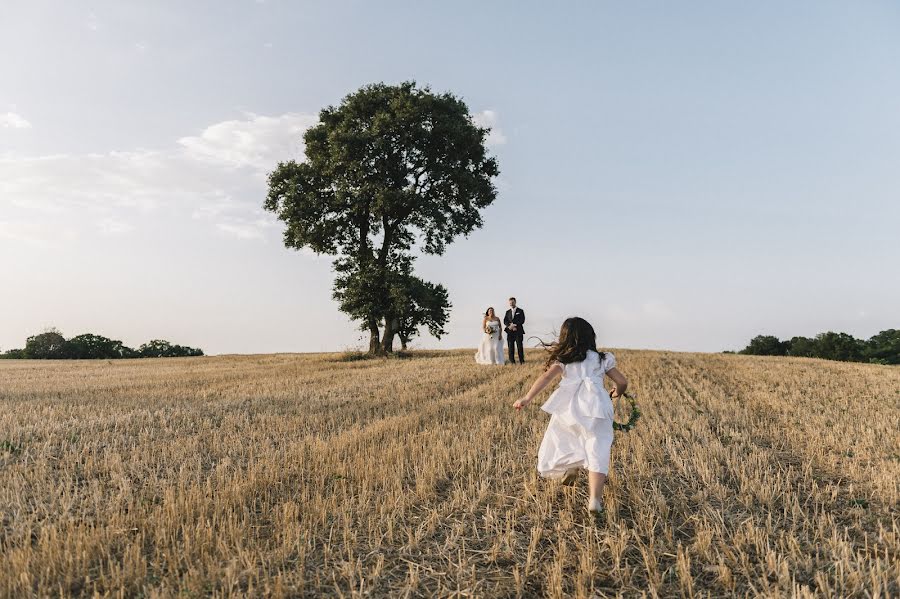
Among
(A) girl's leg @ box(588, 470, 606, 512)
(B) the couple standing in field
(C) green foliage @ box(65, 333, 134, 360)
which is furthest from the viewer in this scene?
(C) green foliage @ box(65, 333, 134, 360)

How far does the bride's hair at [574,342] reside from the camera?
6.76 m

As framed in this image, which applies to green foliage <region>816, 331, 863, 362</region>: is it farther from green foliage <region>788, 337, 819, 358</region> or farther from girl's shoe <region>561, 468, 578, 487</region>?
girl's shoe <region>561, 468, 578, 487</region>

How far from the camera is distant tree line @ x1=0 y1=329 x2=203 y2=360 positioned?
163 feet

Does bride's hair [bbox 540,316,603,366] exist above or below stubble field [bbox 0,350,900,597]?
above

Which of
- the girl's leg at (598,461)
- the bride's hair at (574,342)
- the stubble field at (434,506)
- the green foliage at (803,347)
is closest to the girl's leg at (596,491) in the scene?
the girl's leg at (598,461)

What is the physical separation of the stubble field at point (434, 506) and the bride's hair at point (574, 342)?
5.02 ft

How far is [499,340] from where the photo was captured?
2448 cm

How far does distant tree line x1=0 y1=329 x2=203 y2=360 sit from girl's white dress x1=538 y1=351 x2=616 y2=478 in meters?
48.8

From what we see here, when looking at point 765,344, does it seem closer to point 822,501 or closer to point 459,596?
point 822,501

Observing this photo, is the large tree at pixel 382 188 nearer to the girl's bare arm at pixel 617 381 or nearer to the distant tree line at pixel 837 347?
the girl's bare arm at pixel 617 381

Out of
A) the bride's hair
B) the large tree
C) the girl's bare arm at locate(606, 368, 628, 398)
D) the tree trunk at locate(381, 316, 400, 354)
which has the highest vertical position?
the large tree

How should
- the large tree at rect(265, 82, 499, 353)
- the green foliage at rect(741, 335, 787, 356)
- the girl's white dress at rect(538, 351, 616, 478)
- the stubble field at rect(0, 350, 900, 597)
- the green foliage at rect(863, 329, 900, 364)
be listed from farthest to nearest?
the green foliage at rect(741, 335, 787, 356), the green foliage at rect(863, 329, 900, 364), the large tree at rect(265, 82, 499, 353), the girl's white dress at rect(538, 351, 616, 478), the stubble field at rect(0, 350, 900, 597)

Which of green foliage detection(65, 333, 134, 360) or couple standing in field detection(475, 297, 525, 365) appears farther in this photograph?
green foliage detection(65, 333, 134, 360)

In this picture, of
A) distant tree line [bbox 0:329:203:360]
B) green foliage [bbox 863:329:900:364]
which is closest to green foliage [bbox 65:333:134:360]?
distant tree line [bbox 0:329:203:360]
